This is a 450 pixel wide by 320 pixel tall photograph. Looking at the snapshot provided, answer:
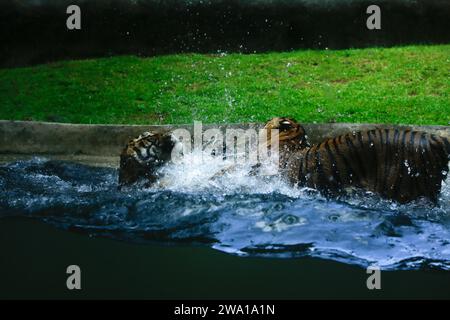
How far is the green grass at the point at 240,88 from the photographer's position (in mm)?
9891

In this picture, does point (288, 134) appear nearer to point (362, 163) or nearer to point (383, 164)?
point (362, 163)

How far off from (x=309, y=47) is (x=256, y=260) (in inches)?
320

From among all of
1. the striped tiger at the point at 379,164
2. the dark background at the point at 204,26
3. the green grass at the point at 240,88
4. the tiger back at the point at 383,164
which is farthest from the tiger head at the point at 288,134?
the dark background at the point at 204,26

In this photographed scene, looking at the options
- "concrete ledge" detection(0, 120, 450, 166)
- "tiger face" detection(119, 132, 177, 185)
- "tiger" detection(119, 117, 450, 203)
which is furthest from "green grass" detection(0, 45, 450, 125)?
"tiger" detection(119, 117, 450, 203)

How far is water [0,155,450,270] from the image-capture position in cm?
501

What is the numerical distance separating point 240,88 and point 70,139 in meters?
3.55

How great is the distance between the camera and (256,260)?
479cm

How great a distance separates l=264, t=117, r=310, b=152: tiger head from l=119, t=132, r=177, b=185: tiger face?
95 cm

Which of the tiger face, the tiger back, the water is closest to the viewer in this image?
the water

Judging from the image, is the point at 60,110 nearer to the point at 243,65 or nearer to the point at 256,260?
the point at 243,65

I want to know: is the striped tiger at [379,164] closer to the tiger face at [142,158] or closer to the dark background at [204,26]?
the tiger face at [142,158]

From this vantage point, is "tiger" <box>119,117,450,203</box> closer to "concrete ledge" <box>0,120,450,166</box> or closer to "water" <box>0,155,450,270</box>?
"water" <box>0,155,450,270</box>

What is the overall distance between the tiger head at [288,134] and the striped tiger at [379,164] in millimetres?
208

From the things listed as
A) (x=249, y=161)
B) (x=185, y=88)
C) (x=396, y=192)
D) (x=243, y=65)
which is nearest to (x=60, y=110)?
(x=185, y=88)
